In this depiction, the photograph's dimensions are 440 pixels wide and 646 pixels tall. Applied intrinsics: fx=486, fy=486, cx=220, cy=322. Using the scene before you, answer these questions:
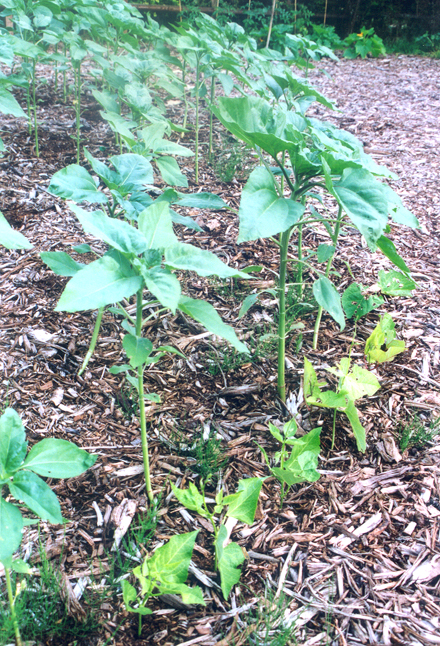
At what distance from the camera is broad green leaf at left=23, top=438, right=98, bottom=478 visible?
123 centimetres

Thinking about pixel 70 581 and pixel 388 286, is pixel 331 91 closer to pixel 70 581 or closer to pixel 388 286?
pixel 388 286

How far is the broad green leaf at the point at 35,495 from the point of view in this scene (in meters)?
1.17

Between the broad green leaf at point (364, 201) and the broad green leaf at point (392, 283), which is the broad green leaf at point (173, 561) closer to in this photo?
the broad green leaf at point (364, 201)

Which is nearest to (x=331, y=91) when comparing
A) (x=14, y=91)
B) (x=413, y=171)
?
(x=413, y=171)

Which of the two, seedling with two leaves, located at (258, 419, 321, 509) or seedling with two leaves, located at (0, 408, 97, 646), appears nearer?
seedling with two leaves, located at (0, 408, 97, 646)

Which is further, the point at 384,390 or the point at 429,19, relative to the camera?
the point at 429,19

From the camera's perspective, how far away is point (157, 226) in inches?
56.6

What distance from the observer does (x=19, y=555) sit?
149cm

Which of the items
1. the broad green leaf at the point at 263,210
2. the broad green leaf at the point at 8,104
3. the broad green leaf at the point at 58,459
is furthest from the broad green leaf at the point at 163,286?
the broad green leaf at the point at 8,104

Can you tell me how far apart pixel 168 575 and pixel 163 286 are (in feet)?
2.65

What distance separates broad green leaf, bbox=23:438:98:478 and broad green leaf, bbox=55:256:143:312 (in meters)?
0.39

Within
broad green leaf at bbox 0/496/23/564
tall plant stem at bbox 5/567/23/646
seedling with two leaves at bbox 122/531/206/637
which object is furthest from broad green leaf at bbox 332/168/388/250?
tall plant stem at bbox 5/567/23/646

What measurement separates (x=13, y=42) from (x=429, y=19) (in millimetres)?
8113

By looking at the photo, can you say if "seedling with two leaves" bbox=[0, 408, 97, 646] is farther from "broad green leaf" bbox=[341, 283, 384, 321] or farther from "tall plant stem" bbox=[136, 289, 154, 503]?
"broad green leaf" bbox=[341, 283, 384, 321]
